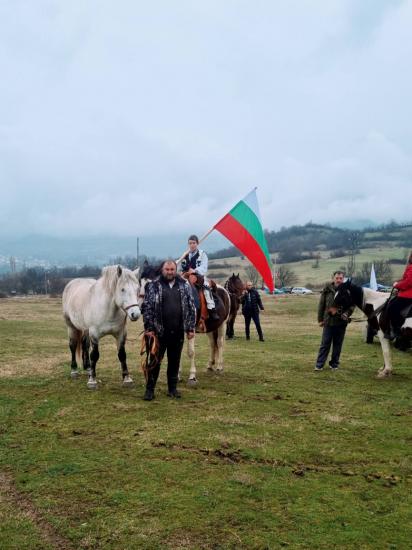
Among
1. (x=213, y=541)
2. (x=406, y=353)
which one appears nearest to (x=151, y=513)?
(x=213, y=541)

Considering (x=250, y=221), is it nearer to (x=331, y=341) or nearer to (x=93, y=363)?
(x=331, y=341)

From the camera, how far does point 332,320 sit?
11.0m

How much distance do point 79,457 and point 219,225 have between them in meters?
6.88

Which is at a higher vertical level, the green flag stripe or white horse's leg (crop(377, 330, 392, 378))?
the green flag stripe

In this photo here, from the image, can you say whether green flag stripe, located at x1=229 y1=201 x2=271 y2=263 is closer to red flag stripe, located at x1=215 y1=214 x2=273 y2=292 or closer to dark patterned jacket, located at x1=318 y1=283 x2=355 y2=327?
red flag stripe, located at x1=215 y1=214 x2=273 y2=292

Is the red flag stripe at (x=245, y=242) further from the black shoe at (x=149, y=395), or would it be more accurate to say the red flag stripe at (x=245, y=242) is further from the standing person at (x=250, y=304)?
the standing person at (x=250, y=304)

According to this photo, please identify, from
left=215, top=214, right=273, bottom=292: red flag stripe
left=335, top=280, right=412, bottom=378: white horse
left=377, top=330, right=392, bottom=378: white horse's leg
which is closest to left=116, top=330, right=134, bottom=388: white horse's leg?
left=215, top=214, right=273, bottom=292: red flag stripe

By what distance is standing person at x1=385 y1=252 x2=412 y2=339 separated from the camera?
9562 mm

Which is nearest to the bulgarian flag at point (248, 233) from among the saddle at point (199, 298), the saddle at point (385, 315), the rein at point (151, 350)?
the saddle at point (199, 298)

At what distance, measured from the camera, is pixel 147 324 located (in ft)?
26.8

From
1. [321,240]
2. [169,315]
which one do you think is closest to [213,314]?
[169,315]

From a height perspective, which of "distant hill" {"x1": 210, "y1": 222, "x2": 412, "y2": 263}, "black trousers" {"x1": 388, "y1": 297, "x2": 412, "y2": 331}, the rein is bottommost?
the rein

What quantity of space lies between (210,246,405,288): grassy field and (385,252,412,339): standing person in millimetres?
84390

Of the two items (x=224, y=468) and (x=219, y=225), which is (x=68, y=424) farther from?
(x=219, y=225)
